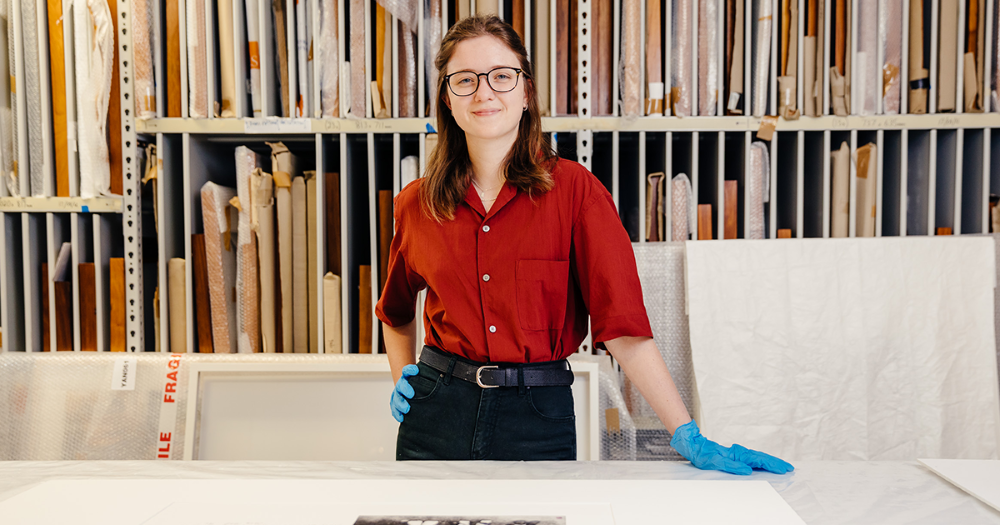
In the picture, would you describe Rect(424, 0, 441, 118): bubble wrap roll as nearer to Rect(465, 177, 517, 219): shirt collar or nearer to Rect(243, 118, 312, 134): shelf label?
Rect(243, 118, 312, 134): shelf label

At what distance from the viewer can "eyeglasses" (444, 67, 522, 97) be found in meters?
1.04

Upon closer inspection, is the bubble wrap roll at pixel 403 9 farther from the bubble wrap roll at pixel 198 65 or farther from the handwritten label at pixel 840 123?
the handwritten label at pixel 840 123

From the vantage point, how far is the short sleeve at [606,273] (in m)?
0.98

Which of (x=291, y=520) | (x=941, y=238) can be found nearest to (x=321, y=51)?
(x=291, y=520)

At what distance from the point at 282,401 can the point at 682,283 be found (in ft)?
4.20

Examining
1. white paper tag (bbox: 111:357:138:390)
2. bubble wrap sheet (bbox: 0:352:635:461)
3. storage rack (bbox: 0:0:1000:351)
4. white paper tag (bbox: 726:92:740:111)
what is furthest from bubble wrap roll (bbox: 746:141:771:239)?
white paper tag (bbox: 111:357:138:390)

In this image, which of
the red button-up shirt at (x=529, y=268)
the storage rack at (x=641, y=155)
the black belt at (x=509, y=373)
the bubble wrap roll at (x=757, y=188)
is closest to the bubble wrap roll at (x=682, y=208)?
the storage rack at (x=641, y=155)

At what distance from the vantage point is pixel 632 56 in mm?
1665

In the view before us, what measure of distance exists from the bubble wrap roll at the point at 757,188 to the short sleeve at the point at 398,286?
105 cm

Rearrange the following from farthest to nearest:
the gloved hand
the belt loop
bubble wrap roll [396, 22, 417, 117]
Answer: bubble wrap roll [396, 22, 417, 117]
the belt loop
the gloved hand

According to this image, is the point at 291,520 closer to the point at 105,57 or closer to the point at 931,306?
the point at 105,57

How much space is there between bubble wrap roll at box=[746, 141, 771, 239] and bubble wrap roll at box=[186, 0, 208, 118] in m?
1.68

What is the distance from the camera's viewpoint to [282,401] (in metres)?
1.69

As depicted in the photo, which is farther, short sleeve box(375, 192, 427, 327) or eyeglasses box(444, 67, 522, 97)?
short sleeve box(375, 192, 427, 327)
